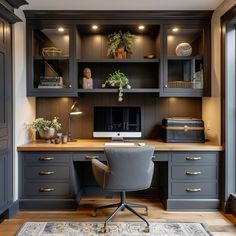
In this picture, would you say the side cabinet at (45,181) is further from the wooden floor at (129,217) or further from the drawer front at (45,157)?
the wooden floor at (129,217)

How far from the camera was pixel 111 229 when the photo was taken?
2.98 m

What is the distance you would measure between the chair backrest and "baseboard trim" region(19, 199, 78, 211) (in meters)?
0.79

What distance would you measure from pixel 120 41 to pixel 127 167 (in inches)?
72.7

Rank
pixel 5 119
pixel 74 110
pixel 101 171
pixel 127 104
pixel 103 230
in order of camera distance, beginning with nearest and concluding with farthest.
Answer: pixel 103 230
pixel 101 171
pixel 5 119
pixel 74 110
pixel 127 104

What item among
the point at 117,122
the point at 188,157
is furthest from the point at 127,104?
the point at 188,157

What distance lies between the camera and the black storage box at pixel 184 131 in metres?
3.79

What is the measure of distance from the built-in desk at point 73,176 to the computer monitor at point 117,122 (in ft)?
1.63

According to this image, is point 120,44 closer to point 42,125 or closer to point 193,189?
point 42,125

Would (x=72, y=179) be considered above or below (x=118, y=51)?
below

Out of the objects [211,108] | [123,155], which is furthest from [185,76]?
[123,155]

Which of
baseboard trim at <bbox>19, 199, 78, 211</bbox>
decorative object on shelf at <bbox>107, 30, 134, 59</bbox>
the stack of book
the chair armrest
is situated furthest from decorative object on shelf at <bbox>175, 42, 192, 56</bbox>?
baseboard trim at <bbox>19, 199, 78, 211</bbox>

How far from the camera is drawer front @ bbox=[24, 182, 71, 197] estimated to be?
353 centimetres

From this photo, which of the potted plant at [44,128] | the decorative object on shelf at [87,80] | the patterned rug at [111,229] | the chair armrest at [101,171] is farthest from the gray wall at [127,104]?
the patterned rug at [111,229]

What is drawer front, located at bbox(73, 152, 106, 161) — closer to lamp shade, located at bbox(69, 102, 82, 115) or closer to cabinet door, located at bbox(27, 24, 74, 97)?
lamp shade, located at bbox(69, 102, 82, 115)
